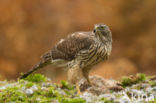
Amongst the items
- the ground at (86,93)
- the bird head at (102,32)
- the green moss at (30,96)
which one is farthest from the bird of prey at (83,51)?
the green moss at (30,96)

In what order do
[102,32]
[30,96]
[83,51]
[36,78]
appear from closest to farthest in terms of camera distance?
[30,96]
[83,51]
[102,32]
[36,78]

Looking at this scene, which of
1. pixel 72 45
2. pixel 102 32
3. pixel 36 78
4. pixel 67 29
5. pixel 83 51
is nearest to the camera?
pixel 83 51

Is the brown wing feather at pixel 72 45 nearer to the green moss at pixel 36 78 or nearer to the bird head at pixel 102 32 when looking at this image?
the bird head at pixel 102 32

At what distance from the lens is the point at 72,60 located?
30.9 feet

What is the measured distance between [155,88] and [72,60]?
6.14ft

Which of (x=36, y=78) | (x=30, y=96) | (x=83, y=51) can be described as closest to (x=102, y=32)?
(x=83, y=51)

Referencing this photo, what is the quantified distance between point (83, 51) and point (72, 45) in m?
0.41

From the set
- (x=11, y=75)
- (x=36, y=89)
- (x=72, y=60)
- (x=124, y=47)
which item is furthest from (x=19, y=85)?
(x=124, y=47)

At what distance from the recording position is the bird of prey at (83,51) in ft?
30.1

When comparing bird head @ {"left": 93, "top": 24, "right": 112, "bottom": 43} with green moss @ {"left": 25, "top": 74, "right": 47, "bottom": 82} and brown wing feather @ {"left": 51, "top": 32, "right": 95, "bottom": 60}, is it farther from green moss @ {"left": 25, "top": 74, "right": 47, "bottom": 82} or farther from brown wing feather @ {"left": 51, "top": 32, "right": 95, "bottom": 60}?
green moss @ {"left": 25, "top": 74, "right": 47, "bottom": 82}

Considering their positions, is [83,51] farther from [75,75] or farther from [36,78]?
[36,78]

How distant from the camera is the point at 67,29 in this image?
1983cm

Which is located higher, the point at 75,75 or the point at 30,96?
the point at 75,75

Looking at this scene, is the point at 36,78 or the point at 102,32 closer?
the point at 102,32
